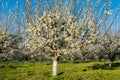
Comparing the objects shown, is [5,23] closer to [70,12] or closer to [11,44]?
[11,44]

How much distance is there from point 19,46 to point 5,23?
7116 millimetres

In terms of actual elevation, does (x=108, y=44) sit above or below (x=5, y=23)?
below

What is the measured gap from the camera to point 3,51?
51438 millimetres

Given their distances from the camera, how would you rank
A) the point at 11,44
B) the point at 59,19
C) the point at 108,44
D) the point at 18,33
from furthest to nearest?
the point at 18,33 < the point at 11,44 < the point at 108,44 < the point at 59,19

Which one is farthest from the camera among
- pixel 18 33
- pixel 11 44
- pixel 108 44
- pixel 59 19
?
pixel 18 33

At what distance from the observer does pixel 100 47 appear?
171ft

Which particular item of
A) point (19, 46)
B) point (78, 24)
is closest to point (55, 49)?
point (78, 24)

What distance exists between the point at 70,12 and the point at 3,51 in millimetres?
25899

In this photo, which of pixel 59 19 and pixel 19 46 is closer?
pixel 59 19

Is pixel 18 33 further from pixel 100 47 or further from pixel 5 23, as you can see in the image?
pixel 100 47

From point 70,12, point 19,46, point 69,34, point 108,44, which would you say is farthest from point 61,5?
point 19,46

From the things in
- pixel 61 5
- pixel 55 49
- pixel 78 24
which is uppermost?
pixel 61 5

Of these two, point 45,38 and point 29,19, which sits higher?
point 29,19

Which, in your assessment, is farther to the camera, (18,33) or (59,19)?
(18,33)
